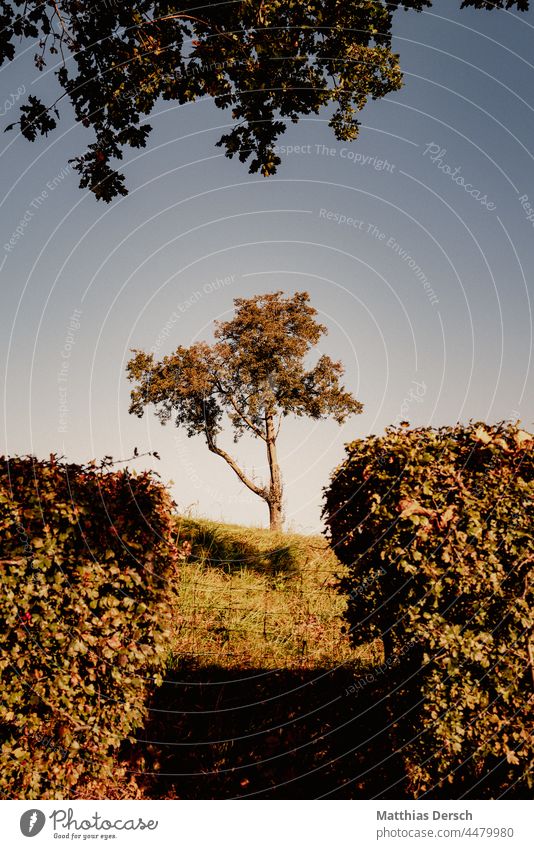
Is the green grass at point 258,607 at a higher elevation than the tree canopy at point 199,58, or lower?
lower

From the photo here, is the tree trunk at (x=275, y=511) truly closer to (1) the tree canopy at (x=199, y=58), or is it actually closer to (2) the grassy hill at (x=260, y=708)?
(2) the grassy hill at (x=260, y=708)

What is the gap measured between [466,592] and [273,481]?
983 inches

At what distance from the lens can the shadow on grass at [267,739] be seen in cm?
690

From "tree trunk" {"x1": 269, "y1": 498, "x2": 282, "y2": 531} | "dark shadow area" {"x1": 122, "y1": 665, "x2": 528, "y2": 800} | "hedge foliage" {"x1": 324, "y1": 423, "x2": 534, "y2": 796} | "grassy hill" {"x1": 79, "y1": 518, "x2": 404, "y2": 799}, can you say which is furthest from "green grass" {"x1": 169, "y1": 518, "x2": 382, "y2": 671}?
"tree trunk" {"x1": 269, "y1": 498, "x2": 282, "y2": 531}

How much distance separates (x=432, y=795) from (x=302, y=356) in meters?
27.4

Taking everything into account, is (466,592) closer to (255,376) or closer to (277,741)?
(277,741)

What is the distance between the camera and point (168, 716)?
8430 mm

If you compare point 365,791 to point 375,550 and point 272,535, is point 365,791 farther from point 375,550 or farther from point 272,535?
point 272,535

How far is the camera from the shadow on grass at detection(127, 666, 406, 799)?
22.6ft

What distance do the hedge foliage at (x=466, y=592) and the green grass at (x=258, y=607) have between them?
156cm

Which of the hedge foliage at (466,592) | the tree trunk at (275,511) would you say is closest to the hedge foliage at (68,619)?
the hedge foliage at (466,592)
